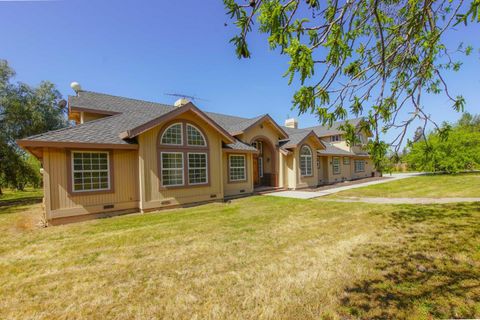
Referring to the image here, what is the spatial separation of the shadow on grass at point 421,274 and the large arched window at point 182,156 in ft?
26.5

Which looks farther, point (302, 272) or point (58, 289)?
point (302, 272)

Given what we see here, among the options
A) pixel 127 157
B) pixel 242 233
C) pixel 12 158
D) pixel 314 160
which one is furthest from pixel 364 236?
pixel 12 158

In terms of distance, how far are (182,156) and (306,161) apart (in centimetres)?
1027

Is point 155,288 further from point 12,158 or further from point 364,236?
point 12,158

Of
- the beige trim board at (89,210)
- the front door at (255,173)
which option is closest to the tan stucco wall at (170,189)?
the beige trim board at (89,210)

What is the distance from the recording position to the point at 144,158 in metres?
9.53

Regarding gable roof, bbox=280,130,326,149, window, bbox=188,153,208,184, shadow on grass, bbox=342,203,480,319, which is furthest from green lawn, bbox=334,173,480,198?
window, bbox=188,153,208,184

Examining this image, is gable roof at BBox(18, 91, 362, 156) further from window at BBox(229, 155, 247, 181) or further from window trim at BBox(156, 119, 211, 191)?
window at BBox(229, 155, 247, 181)

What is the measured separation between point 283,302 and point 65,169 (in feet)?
29.2

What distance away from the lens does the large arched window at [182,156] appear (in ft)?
33.5

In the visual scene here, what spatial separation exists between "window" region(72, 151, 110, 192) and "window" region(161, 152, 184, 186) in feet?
7.33

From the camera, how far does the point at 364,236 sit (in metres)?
5.79

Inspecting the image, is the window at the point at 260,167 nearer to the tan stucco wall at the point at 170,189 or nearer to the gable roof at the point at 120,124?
the gable roof at the point at 120,124

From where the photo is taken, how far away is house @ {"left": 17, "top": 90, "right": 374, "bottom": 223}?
820cm
